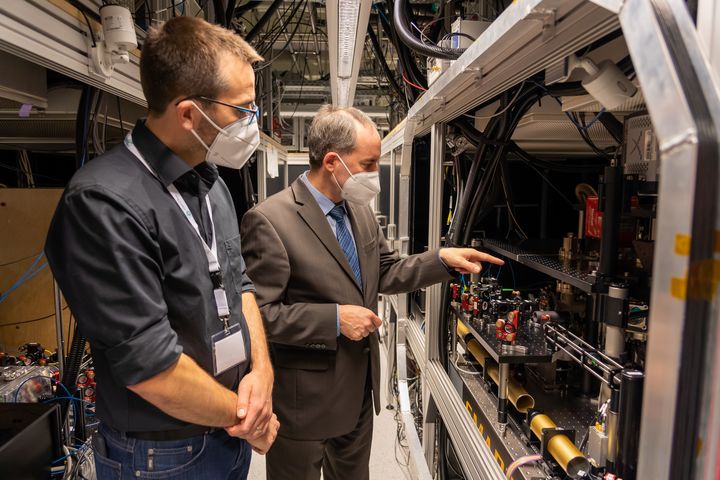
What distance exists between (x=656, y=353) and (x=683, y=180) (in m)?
0.18

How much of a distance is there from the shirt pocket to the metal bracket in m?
0.84

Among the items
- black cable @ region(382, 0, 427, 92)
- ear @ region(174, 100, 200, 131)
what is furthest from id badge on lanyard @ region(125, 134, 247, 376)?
black cable @ region(382, 0, 427, 92)

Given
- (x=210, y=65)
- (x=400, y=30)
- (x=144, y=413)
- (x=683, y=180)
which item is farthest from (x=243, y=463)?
(x=400, y=30)

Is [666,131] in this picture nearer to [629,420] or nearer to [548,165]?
[629,420]

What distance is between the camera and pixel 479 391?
1574 millimetres

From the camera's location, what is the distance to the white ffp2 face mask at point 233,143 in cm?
104

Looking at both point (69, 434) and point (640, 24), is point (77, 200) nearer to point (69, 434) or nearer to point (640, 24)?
point (640, 24)

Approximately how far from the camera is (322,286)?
1521mm

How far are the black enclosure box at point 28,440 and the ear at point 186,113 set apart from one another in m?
1.10

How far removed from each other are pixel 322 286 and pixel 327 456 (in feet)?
2.47

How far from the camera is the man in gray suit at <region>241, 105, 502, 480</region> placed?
1.46 meters

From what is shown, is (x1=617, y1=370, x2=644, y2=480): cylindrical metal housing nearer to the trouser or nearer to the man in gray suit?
the man in gray suit

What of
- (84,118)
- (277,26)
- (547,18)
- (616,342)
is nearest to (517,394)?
(616,342)

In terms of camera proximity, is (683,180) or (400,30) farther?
(400,30)
